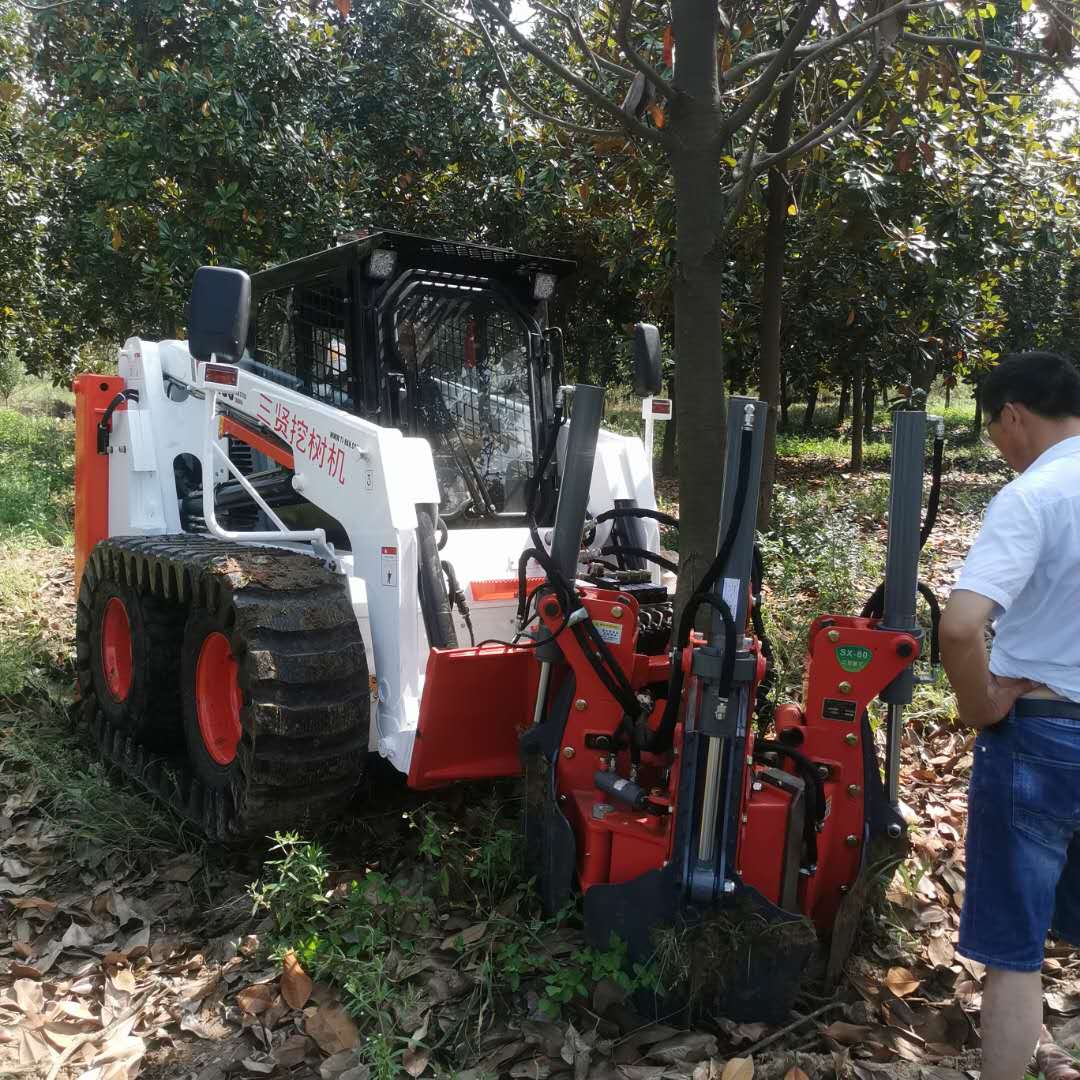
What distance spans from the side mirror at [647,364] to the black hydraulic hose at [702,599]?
5.93 ft

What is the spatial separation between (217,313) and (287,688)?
141 centimetres

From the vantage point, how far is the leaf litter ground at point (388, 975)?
9.07ft

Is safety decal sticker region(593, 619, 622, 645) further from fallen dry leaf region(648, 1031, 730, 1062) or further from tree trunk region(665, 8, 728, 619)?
fallen dry leaf region(648, 1031, 730, 1062)

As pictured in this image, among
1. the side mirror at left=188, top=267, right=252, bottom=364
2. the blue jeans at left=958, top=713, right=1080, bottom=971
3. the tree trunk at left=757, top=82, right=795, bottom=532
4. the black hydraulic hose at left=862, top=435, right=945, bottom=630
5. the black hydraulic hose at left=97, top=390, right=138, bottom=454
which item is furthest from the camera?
the tree trunk at left=757, top=82, right=795, bottom=532

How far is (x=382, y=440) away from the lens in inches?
Result: 144

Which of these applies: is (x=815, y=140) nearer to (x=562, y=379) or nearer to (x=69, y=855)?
(x=562, y=379)

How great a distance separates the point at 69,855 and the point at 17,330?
1586 cm

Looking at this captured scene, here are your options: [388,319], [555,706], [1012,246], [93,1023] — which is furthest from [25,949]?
[1012,246]

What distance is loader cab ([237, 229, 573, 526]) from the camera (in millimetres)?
4223

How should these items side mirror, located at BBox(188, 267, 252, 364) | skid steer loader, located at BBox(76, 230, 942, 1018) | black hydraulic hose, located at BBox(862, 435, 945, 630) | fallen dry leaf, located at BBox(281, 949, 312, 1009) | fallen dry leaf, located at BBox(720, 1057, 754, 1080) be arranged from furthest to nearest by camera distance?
1. side mirror, located at BBox(188, 267, 252, 364)
2. fallen dry leaf, located at BBox(281, 949, 312, 1009)
3. black hydraulic hose, located at BBox(862, 435, 945, 630)
4. skid steer loader, located at BBox(76, 230, 942, 1018)
5. fallen dry leaf, located at BBox(720, 1057, 754, 1080)

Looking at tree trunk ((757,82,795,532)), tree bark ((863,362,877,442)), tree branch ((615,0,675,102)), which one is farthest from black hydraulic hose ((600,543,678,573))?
tree bark ((863,362,877,442))

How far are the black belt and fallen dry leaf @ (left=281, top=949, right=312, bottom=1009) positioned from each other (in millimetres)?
2155

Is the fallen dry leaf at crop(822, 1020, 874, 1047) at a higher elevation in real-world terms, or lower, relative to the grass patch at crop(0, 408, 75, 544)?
lower

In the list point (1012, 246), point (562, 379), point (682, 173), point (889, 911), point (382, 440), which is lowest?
point (889, 911)
